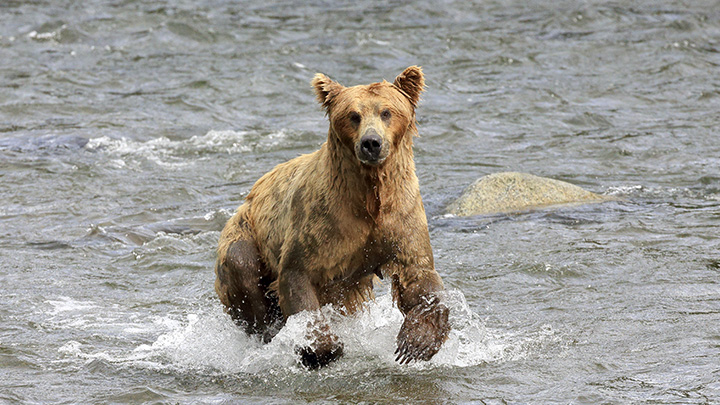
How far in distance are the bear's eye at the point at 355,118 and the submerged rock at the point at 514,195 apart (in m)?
4.27

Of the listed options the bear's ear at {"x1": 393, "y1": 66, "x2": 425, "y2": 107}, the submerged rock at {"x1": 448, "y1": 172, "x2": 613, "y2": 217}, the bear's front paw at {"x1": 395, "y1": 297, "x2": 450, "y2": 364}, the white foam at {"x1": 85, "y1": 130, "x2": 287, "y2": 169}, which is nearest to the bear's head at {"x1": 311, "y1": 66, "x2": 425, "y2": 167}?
the bear's ear at {"x1": 393, "y1": 66, "x2": 425, "y2": 107}

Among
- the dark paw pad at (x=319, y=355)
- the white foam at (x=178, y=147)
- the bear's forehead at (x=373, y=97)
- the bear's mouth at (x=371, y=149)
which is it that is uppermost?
the bear's forehead at (x=373, y=97)

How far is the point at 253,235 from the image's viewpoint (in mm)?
6293

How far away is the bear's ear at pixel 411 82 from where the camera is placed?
216 inches

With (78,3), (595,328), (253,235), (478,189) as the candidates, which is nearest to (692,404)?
(595,328)

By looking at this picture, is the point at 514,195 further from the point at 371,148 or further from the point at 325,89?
the point at 371,148

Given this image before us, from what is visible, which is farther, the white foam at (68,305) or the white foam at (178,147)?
the white foam at (178,147)

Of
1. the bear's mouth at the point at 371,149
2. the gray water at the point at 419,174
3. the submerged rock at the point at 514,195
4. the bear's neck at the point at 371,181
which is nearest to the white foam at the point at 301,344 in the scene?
the gray water at the point at 419,174

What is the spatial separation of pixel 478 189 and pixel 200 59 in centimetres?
792

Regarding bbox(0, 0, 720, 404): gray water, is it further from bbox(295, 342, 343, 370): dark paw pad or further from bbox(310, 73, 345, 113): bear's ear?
bbox(310, 73, 345, 113): bear's ear

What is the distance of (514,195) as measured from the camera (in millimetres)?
9570

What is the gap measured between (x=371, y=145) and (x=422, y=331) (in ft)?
3.77

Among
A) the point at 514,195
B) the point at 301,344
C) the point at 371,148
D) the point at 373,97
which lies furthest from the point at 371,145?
the point at 514,195

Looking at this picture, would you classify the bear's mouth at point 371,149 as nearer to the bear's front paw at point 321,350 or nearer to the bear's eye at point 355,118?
the bear's eye at point 355,118
